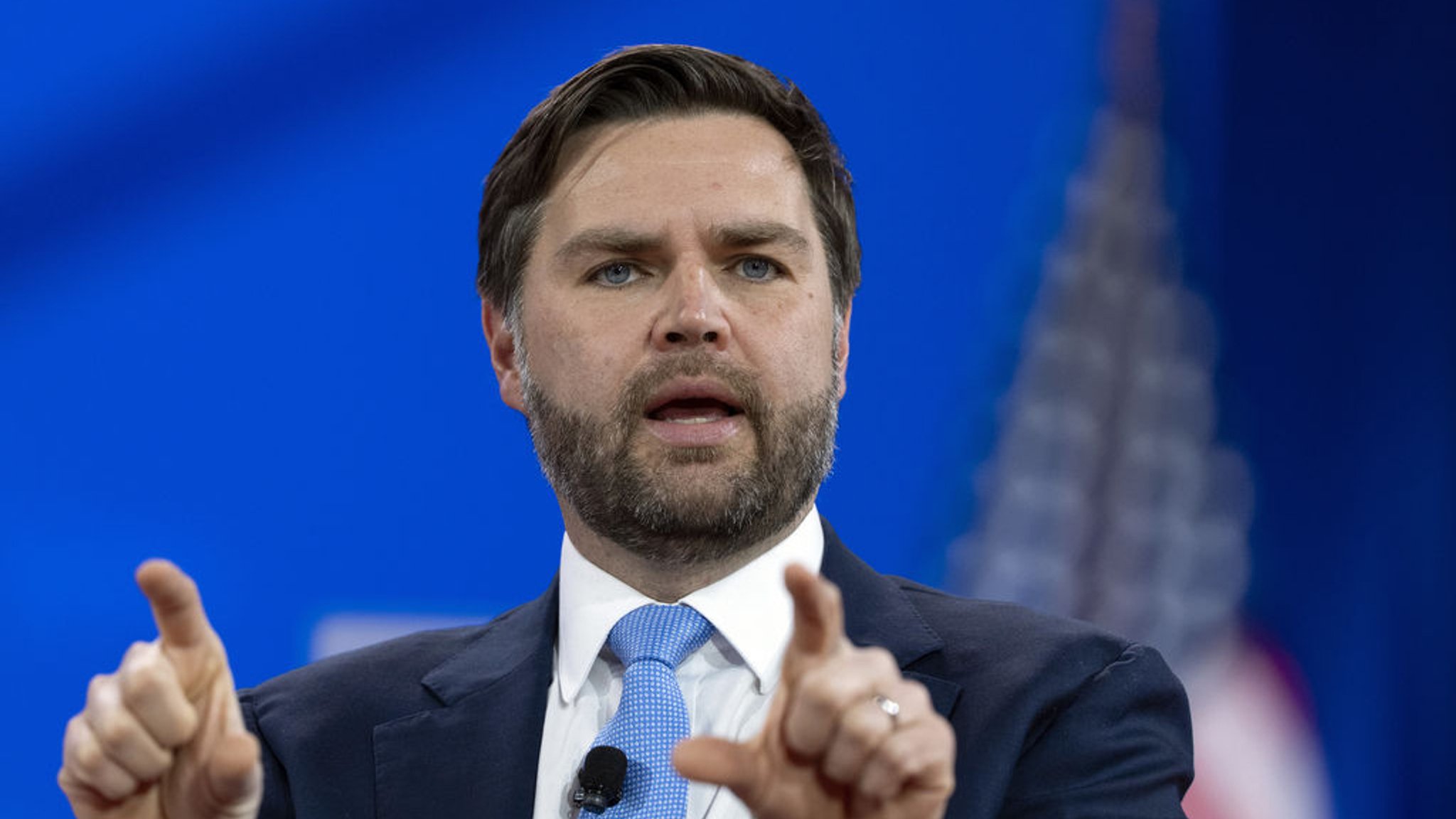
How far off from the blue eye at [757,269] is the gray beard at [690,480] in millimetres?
177

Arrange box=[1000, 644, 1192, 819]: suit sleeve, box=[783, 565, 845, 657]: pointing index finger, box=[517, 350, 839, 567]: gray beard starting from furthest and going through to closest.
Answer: box=[517, 350, 839, 567]: gray beard < box=[1000, 644, 1192, 819]: suit sleeve < box=[783, 565, 845, 657]: pointing index finger

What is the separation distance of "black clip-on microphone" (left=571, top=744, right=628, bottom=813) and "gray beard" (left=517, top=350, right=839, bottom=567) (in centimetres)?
33

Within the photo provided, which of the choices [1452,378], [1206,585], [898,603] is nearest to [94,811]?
[898,603]

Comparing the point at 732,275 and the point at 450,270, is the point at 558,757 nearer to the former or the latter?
the point at 732,275

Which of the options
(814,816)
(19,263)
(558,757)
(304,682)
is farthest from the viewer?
(19,263)

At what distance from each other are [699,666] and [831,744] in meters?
0.76

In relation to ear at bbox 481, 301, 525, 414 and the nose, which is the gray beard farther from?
ear at bbox 481, 301, 525, 414

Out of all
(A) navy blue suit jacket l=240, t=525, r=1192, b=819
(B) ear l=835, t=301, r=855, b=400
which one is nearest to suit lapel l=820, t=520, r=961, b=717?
(A) navy blue suit jacket l=240, t=525, r=1192, b=819

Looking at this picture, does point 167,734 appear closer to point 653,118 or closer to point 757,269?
point 757,269

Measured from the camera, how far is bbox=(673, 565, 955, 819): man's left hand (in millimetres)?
1325

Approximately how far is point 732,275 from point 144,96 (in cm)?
131

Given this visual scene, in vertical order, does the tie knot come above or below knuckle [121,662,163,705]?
below

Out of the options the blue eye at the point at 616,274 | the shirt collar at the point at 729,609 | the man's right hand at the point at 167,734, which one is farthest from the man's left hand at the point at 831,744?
the blue eye at the point at 616,274

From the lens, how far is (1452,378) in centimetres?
284
